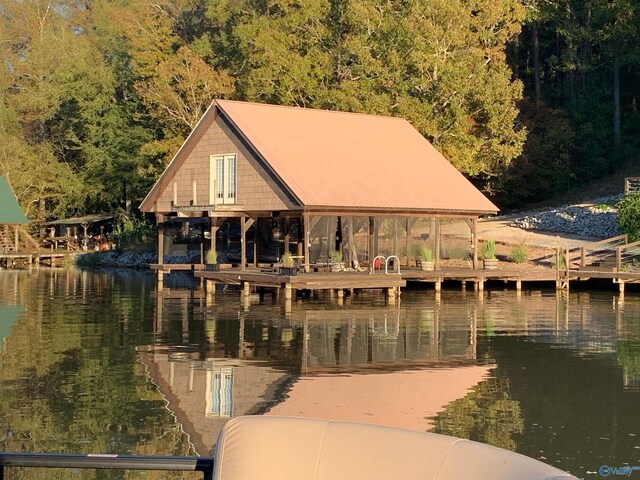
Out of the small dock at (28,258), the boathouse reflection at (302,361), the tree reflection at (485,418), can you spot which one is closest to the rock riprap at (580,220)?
the boathouse reflection at (302,361)

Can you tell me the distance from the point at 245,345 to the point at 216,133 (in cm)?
1649

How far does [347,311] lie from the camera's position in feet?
96.0

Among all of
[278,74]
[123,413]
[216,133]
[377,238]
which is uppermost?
[278,74]

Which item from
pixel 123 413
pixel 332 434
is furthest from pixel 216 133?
pixel 332 434

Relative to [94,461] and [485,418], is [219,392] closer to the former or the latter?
[485,418]

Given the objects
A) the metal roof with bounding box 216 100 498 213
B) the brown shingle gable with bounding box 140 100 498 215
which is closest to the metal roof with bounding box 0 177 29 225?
the brown shingle gable with bounding box 140 100 498 215

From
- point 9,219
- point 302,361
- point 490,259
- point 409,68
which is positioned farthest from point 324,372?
point 9,219

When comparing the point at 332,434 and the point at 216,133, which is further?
the point at 216,133

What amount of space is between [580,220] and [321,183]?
53.9ft

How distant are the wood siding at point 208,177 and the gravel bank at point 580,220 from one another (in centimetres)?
1558

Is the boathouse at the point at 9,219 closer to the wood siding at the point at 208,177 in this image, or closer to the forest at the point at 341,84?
the forest at the point at 341,84

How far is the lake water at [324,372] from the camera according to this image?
12.9 metres

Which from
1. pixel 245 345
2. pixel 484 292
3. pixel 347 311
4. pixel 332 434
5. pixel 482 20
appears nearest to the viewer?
pixel 332 434

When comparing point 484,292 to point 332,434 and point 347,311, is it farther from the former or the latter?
point 332,434
